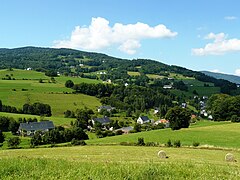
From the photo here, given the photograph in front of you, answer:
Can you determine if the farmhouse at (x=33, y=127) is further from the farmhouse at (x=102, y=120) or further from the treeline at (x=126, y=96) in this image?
the treeline at (x=126, y=96)

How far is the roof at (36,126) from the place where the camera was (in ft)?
318

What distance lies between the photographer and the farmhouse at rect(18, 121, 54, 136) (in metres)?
95.1

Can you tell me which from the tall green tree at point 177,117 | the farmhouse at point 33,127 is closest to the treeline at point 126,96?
the farmhouse at point 33,127

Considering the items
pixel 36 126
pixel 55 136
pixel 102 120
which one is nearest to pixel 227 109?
pixel 102 120

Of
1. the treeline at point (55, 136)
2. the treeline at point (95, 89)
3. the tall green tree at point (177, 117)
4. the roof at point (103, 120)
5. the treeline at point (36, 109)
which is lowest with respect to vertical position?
the treeline at point (55, 136)

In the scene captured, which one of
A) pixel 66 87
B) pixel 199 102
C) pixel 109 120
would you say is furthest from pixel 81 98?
pixel 199 102

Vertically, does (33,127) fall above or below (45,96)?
below

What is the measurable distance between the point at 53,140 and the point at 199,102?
11849 cm

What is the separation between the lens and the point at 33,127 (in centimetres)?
9931

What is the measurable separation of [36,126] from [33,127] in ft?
4.13

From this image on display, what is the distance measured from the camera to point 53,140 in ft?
266

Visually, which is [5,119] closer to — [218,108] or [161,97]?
[218,108]

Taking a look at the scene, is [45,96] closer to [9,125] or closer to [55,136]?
[9,125]

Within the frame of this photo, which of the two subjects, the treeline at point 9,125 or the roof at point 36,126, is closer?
the treeline at point 9,125
